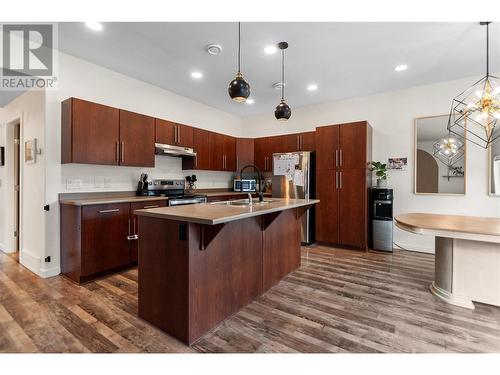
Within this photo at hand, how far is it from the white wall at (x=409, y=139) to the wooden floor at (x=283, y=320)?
5.07ft

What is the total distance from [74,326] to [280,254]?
2011 millimetres

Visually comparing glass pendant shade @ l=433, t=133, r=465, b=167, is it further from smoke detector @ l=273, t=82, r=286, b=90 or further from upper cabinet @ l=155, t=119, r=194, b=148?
upper cabinet @ l=155, t=119, r=194, b=148

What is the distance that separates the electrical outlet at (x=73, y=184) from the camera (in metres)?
3.07

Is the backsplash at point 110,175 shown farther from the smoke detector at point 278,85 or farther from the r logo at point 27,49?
the smoke detector at point 278,85

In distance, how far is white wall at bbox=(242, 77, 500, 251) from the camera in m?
3.58

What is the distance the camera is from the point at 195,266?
1.72 m

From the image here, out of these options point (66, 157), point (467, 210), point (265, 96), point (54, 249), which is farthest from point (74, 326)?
point (467, 210)

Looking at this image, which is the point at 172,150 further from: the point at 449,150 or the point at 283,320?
the point at 449,150

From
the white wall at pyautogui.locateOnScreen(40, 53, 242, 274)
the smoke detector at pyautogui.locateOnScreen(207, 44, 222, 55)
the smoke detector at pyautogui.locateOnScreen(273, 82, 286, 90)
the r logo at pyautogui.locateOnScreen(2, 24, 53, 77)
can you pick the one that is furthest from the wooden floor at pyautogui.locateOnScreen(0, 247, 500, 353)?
the smoke detector at pyautogui.locateOnScreen(273, 82, 286, 90)

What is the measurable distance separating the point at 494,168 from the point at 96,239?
5.41m

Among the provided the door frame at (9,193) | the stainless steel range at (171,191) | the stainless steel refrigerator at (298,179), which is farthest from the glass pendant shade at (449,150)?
the door frame at (9,193)

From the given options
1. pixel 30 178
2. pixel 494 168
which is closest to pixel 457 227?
pixel 494 168

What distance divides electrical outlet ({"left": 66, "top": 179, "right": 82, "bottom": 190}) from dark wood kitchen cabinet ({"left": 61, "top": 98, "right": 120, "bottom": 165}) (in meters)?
0.27
